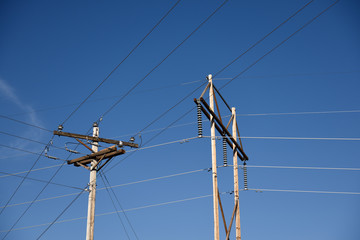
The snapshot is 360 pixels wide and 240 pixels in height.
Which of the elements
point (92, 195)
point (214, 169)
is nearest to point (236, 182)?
point (214, 169)

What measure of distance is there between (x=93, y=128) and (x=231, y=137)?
20.7 ft

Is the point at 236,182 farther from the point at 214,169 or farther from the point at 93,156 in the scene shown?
the point at 93,156

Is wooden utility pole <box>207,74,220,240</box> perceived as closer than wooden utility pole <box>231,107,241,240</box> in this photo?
Yes

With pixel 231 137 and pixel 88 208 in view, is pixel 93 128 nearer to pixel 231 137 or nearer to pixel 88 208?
pixel 88 208

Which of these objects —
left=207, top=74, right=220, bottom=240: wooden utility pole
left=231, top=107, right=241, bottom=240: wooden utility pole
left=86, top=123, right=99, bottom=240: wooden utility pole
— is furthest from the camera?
left=86, top=123, right=99, bottom=240: wooden utility pole

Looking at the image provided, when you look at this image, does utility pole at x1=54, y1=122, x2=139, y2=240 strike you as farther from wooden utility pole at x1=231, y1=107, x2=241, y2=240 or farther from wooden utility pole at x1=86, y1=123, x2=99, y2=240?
wooden utility pole at x1=231, y1=107, x2=241, y2=240

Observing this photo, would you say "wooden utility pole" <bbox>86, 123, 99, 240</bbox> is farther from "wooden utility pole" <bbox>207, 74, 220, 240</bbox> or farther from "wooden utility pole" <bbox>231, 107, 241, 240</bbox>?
"wooden utility pole" <bbox>231, 107, 241, 240</bbox>

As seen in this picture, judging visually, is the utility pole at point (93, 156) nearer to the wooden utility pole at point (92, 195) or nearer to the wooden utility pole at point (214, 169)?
the wooden utility pole at point (92, 195)

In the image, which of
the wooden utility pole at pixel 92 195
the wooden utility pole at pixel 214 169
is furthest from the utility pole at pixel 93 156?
the wooden utility pole at pixel 214 169

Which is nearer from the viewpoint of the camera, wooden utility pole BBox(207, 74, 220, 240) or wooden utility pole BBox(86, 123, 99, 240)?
wooden utility pole BBox(207, 74, 220, 240)

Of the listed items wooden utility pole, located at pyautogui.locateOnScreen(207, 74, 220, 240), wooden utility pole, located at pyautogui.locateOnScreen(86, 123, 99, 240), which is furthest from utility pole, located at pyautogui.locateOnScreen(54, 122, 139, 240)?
wooden utility pole, located at pyautogui.locateOnScreen(207, 74, 220, 240)

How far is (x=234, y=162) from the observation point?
1941 centimetres

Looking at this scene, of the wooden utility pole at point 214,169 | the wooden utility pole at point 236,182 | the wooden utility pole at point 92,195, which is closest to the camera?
the wooden utility pole at point 214,169

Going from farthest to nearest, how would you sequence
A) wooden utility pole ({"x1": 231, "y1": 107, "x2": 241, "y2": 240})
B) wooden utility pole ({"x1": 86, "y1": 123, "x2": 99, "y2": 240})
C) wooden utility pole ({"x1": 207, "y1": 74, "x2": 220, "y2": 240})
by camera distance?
wooden utility pole ({"x1": 86, "y1": 123, "x2": 99, "y2": 240}) → wooden utility pole ({"x1": 231, "y1": 107, "x2": 241, "y2": 240}) → wooden utility pole ({"x1": 207, "y1": 74, "x2": 220, "y2": 240})
